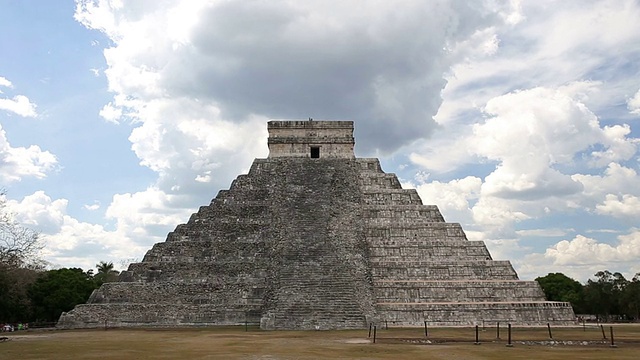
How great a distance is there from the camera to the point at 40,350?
43.2 feet

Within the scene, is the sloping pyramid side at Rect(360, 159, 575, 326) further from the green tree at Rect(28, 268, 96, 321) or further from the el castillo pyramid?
the green tree at Rect(28, 268, 96, 321)

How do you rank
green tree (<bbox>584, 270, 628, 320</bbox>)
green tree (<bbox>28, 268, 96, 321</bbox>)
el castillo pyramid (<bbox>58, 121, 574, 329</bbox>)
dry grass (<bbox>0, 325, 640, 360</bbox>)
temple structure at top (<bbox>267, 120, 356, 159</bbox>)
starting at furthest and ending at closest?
green tree (<bbox>584, 270, 628, 320</bbox>)
green tree (<bbox>28, 268, 96, 321</bbox>)
temple structure at top (<bbox>267, 120, 356, 159</bbox>)
el castillo pyramid (<bbox>58, 121, 574, 329</bbox>)
dry grass (<bbox>0, 325, 640, 360</bbox>)

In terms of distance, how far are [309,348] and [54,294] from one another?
81.0ft

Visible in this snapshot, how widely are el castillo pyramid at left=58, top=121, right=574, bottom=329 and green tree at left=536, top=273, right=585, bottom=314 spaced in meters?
22.7

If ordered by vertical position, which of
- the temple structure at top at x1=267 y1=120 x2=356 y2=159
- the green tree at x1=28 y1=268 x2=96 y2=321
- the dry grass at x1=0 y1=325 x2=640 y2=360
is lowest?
the dry grass at x1=0 y1=325 x2=640 y2=360

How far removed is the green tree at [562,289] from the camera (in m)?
42.6

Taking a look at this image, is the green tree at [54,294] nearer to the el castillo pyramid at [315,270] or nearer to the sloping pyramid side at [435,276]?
the el castillo pyramid at [315,270]

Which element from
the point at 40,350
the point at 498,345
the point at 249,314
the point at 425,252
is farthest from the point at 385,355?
the point at 425,252

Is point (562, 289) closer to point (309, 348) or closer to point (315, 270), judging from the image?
point (315, 270)

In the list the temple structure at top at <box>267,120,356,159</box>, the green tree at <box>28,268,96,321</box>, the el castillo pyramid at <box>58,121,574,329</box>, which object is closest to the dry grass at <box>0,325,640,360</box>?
the el castillo pyramid at <box>58,121,574,329</box>

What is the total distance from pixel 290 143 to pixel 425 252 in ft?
32.5

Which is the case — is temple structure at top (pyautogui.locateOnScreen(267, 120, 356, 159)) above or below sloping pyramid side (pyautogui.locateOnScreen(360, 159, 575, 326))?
above

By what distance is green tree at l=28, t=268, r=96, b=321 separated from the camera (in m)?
32.2

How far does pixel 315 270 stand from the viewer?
69.9 ft
